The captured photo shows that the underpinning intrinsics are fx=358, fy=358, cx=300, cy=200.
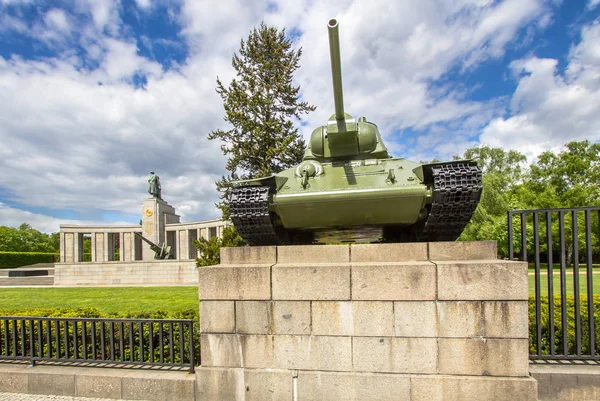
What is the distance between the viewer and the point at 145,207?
31.5 m

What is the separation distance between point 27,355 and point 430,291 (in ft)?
20.1

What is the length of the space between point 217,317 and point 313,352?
1.21m

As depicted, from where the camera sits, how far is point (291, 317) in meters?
4.11

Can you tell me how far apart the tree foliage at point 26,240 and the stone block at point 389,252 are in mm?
87830

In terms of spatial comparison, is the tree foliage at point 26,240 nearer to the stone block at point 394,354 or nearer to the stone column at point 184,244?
the stone column at point 184,244

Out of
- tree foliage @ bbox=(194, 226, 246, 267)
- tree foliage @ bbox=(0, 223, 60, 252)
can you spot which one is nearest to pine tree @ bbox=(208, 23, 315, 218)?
tree foliage @ bbox=(194, 226, 246, 267)

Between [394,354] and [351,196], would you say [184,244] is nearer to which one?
[351,196]

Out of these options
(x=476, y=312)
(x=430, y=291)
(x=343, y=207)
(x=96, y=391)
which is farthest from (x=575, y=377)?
(x=96, y=391)

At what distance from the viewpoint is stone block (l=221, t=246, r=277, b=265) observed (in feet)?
14.8

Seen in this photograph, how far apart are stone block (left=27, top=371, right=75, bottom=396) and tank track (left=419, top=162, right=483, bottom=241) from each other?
5.29 m

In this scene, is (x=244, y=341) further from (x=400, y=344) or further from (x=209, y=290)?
(x=400, y=344)

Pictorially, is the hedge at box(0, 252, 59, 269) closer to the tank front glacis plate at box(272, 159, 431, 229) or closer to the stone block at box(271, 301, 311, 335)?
the tank front glacis plate at box(272, 159, 431, 229)

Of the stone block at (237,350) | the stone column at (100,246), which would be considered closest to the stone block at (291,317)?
the stone block at (237,350)

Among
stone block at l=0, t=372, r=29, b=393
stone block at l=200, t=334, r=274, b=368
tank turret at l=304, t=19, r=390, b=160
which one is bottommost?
stone block at l=0, t=372, r=29, b=393
